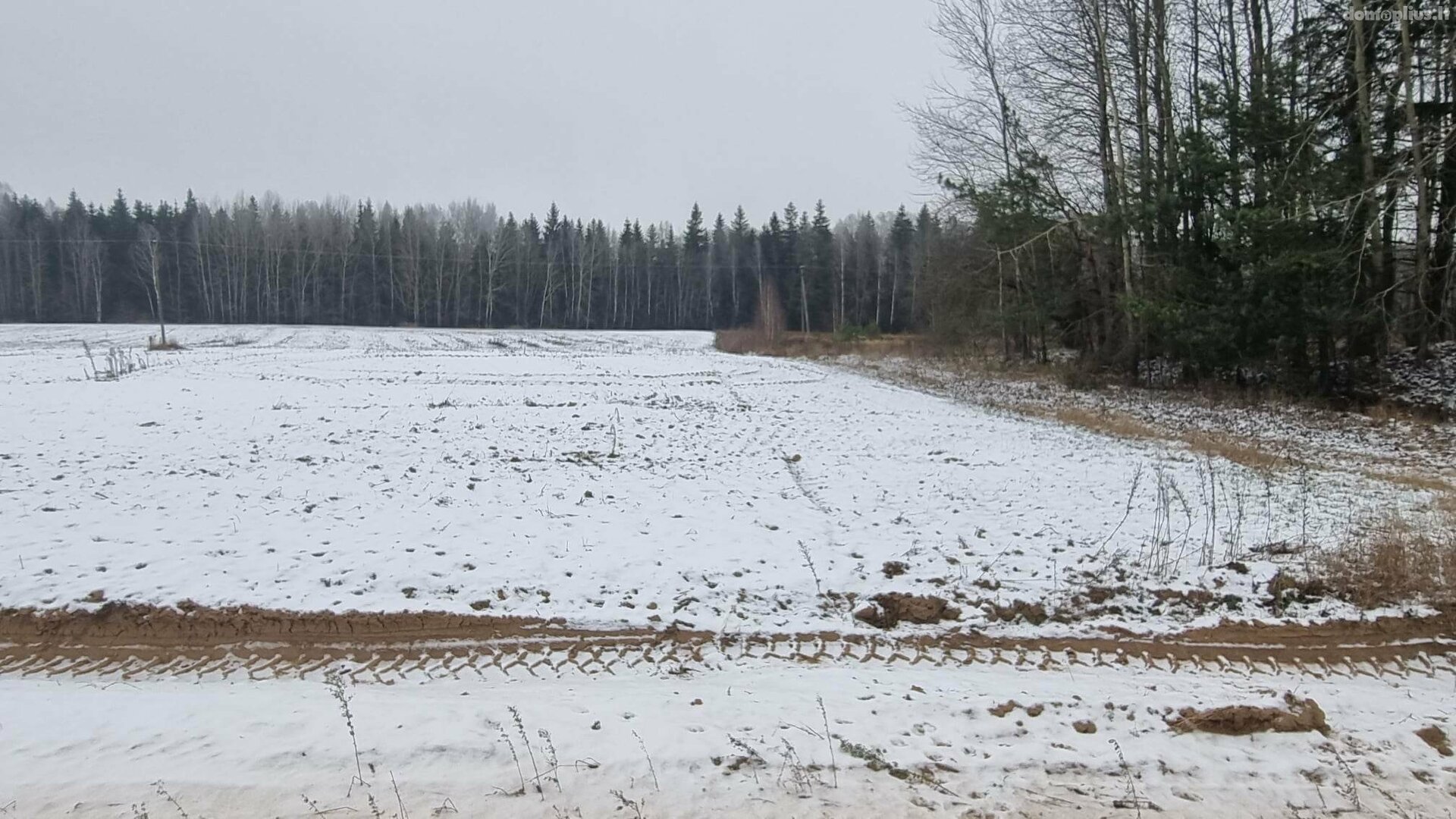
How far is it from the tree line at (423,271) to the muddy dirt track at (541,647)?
63635 millimetres

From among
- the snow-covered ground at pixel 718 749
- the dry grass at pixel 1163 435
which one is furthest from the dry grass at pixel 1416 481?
the snow-covered ground at pixel 718 749

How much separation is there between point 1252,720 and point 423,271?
82377 millimetres

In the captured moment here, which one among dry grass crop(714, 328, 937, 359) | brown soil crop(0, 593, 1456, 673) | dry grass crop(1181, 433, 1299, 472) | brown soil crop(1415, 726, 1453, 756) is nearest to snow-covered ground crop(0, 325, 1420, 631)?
brown soil crop(0, 593, 1456, 673)

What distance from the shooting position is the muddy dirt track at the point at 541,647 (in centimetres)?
538

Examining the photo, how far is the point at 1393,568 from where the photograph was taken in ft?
21.6

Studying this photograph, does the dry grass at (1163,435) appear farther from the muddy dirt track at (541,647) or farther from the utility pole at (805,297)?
the utility pole at (805,297)

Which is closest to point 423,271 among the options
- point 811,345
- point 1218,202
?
point 811,345

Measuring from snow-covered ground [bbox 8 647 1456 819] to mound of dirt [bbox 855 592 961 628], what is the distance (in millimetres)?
1141

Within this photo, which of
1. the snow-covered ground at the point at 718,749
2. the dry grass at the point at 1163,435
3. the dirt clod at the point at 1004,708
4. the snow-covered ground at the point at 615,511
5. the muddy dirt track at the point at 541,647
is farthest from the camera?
the dry grass at the point at 1163,435

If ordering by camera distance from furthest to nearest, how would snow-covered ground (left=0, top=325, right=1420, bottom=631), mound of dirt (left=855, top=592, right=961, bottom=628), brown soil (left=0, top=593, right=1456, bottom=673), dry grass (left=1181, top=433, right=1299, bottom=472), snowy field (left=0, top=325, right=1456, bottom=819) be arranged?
1. dry grass (left=1181, top=433, right=1299, bottom=472)
2. snow-covered ground (left=0, top=325, right=1420, bottom=631)
3. mound of dirt (left=855, top=592, right=961, bottom=628)
4. brown soil (left=0, top=593, right=1456, bottom=673)
5. snowy field (left=0, top=325, right=1456, bottom=819)

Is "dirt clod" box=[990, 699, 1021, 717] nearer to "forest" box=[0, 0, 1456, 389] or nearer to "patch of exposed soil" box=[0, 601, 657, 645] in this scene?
"patch of exposed soil" box=[0, 601, 657, 645]

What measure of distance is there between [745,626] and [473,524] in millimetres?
3622

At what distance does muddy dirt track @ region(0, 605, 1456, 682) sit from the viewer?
538cm

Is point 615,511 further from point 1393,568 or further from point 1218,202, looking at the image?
point 1218,202
